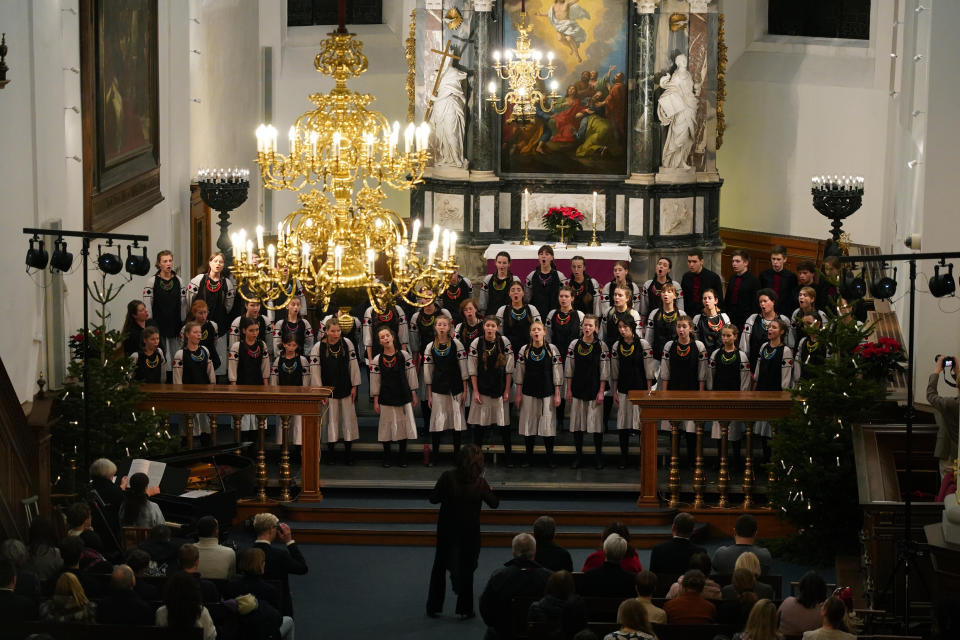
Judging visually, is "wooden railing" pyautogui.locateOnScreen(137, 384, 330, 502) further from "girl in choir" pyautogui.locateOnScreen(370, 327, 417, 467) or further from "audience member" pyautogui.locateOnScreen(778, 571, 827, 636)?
"audience member" pyautogui.locateOnScreen(778, 571, 827, 636)

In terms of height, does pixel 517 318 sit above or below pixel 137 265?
below

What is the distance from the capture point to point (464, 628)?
39.9 feet

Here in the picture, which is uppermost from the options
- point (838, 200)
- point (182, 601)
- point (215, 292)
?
point (838, 200)

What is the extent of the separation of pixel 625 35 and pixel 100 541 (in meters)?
13.8

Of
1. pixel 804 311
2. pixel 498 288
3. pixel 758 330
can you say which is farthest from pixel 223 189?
pixel 804 311

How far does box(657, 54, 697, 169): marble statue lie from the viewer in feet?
72.0

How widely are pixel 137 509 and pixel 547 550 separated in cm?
321

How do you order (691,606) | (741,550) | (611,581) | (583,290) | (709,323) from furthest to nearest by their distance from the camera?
(583,290), (709,323), (741,550), (611,581), (691,606)

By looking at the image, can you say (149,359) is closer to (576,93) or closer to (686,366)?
(686,366)

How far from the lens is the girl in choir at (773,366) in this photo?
1527 centimetres

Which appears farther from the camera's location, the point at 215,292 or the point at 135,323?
the point at 215,292

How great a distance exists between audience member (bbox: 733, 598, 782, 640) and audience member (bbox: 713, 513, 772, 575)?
190cm

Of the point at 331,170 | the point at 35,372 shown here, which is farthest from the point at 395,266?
the point at 35,372

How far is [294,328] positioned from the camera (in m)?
16.3
